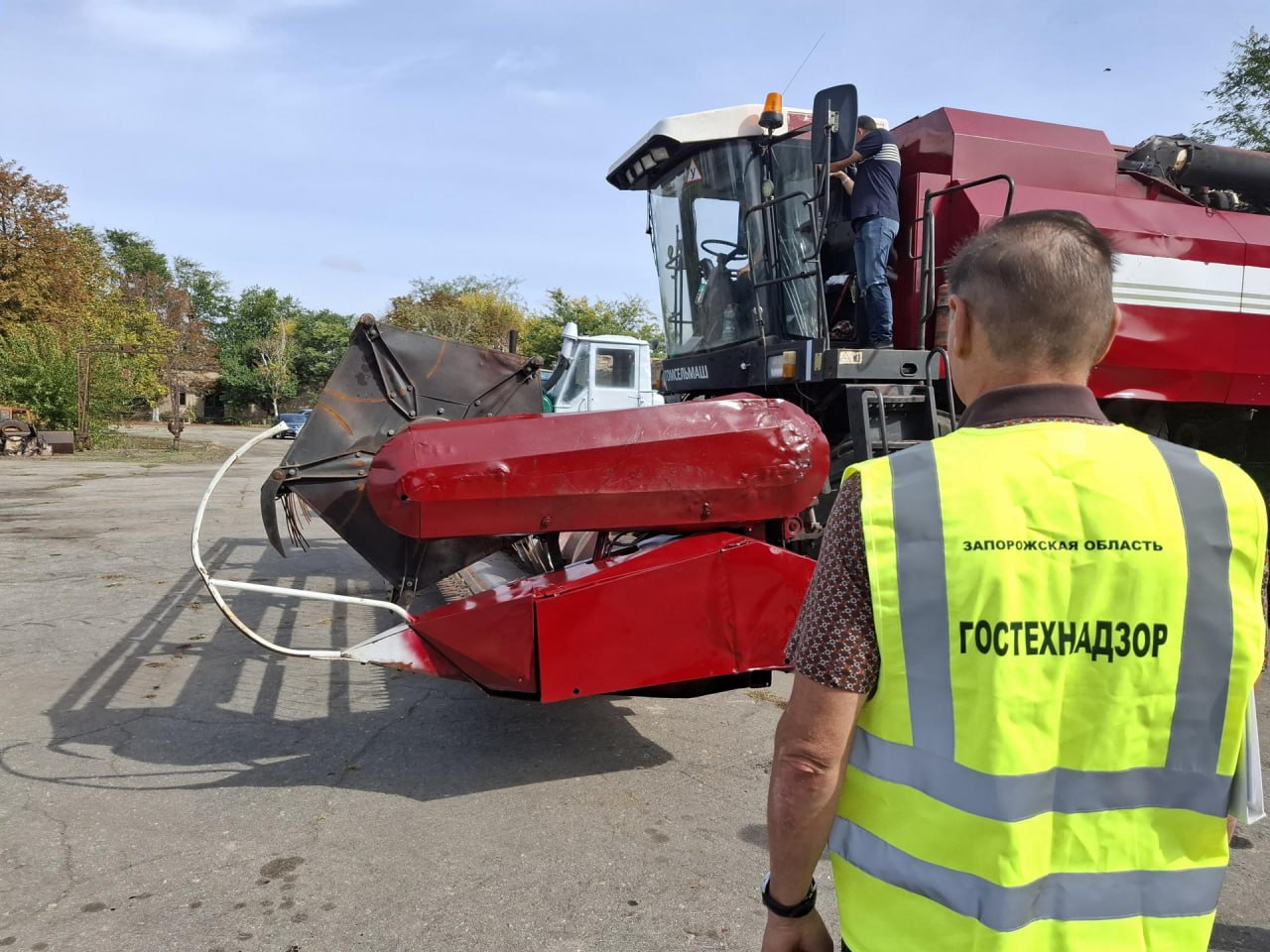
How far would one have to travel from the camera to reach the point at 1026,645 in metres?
1.15

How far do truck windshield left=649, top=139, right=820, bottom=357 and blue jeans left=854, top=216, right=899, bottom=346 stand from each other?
30 cm

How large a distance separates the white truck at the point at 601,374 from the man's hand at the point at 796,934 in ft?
42.4

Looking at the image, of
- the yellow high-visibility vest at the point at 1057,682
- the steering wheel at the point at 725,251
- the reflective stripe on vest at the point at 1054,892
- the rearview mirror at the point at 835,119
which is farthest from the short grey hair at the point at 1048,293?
the steering wheel at the point at 725,251

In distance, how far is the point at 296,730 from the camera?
4.07 metres

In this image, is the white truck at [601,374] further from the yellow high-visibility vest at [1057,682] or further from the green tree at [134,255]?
the green tree at [134,255]

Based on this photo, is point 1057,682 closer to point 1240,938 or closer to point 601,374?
point 1240,938

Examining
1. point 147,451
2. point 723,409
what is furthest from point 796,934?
point 147,451

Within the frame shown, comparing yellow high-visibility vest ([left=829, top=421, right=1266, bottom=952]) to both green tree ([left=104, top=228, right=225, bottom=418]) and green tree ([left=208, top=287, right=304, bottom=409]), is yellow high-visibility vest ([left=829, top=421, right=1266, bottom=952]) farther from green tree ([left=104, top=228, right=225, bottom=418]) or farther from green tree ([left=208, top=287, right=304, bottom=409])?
green tree ([left=208, top=287, right=304, bottom=409])

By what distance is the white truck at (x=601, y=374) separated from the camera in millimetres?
14203

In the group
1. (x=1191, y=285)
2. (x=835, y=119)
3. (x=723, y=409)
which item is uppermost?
(x=835, y=119)

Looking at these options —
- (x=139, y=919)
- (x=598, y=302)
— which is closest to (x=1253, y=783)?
(x=139, y=919)

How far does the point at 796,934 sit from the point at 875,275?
4111mm

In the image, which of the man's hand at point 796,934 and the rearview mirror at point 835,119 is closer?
the man's hand at point 796,934

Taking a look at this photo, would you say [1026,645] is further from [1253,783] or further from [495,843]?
[495,843]
